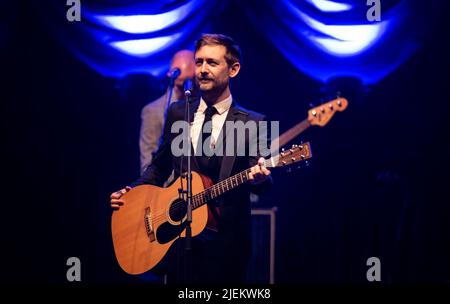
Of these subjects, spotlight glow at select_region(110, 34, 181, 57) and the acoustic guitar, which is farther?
spotlight glow at select_region(110, 34, 181, 57)

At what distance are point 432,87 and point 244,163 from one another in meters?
2.97

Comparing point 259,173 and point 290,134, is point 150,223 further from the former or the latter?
point 290,134

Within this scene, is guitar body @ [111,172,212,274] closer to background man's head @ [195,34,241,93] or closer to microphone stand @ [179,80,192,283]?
microphone stand @ [179,80,192,283]

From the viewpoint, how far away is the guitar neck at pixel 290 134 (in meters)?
4.34

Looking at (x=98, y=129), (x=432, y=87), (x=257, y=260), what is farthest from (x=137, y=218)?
(x=432, y=87)

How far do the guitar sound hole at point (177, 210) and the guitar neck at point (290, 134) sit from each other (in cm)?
88

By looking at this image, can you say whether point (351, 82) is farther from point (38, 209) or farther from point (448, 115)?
point (38, 209)

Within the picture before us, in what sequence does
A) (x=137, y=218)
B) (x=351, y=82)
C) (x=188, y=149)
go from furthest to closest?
(x=351, y=82)
(x=137, y=218)
(x=188, y=149)

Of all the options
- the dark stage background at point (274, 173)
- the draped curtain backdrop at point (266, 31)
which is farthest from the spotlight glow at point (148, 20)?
the dark stage background at point (274, 173)

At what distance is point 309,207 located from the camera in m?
6.03

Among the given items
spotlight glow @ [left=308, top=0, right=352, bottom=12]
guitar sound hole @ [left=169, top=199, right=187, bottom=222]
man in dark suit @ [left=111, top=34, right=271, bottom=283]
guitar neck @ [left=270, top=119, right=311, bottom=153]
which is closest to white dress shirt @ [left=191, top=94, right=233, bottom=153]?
man in dark suit @ [left=111, top=34, right=271, bottom=283]

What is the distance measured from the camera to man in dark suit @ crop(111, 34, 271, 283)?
366 centimetres
